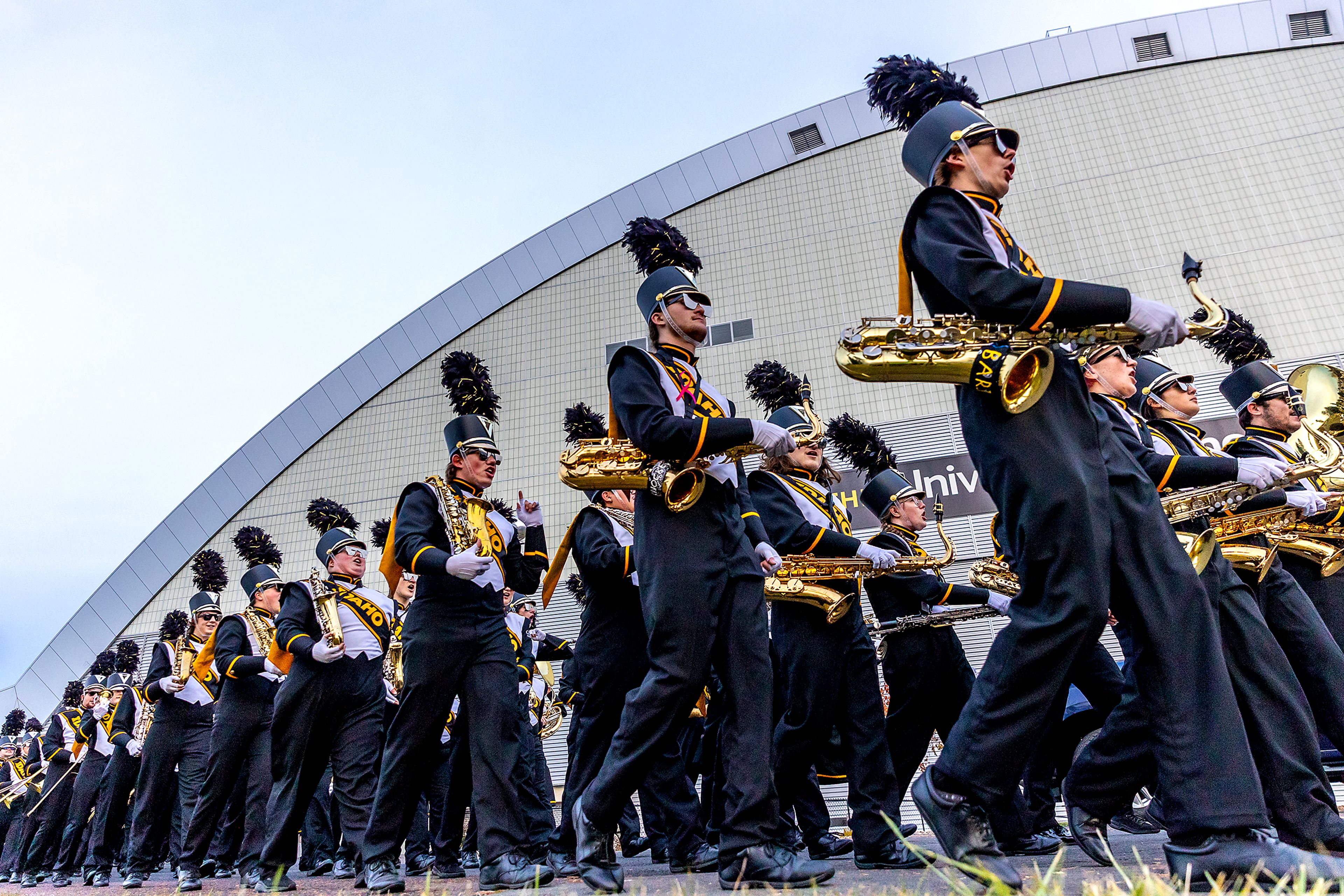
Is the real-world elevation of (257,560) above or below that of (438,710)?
above

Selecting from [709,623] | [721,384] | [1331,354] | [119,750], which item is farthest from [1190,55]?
[119,750]

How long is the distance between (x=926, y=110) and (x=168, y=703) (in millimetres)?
7520

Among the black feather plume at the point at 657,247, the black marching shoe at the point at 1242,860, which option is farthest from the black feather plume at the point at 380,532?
the black marching shoe at the point at 1242,860

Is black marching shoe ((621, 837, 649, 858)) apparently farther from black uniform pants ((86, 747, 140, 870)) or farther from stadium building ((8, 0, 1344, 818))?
stadium building ((8, 0, 1344, 818))

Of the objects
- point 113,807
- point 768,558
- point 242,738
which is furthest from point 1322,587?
point 113,807

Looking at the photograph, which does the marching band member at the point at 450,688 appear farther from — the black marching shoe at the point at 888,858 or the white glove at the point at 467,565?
the black marching shoe at the point at 888,858

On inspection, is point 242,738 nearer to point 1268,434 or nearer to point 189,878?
point 189,878

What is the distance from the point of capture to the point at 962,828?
8.77 feet

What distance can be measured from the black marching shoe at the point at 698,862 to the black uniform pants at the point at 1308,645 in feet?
8.48

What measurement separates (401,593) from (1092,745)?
223 inches

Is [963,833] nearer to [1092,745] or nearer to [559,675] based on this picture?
[1092,745]

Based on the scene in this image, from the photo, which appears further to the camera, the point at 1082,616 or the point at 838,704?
the point at 838,704

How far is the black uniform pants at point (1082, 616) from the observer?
252 centimetres

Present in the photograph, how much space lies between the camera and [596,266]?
60.5 feet
